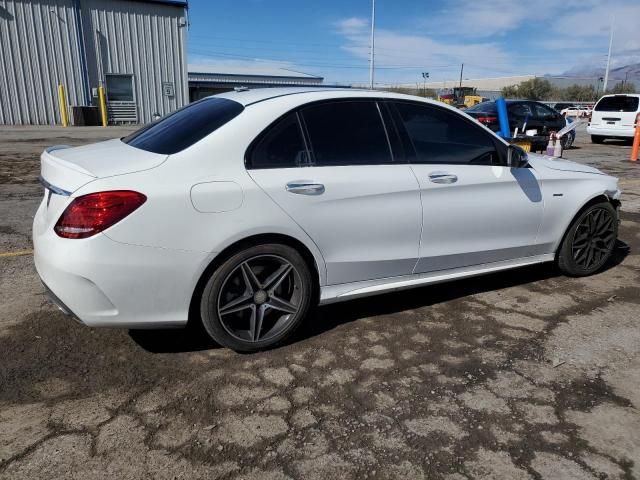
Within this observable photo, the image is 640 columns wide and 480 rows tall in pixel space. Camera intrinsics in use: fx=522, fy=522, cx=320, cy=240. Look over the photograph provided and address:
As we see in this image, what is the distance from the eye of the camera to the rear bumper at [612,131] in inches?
676

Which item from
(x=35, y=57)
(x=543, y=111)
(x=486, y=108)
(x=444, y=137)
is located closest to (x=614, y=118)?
(x=543, y=111)

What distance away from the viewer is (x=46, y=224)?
290 cm

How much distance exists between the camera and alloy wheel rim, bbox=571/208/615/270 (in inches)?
181

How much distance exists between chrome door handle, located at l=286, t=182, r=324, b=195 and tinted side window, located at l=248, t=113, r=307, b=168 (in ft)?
0.45

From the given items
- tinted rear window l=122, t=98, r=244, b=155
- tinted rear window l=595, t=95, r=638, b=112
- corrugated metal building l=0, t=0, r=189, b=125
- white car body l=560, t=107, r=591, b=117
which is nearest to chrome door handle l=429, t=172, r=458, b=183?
tinted rear window l=122, t=98, r=244, b=155

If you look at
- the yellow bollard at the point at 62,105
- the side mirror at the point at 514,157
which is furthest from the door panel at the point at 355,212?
the yellow bollard at the point at 62,105

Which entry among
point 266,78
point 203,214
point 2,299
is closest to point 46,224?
point 203,214

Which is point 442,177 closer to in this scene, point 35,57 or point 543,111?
point 543,111

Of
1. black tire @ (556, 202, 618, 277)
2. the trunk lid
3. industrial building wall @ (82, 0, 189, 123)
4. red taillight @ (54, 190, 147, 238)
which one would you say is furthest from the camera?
industrial building wall @ (82, 0, 189, 123)

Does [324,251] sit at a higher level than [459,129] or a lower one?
lower

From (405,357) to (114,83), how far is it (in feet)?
70.5

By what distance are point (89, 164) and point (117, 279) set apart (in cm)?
71

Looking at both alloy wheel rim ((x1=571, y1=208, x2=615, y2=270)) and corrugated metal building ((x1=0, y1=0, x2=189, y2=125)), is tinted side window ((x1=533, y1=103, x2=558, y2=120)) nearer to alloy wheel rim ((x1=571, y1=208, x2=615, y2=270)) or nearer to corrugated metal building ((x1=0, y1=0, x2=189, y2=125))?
alloy wheel rim ((x1=571, y1=208, x2=615, y2=270))

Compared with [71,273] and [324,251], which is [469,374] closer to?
[324,251]
